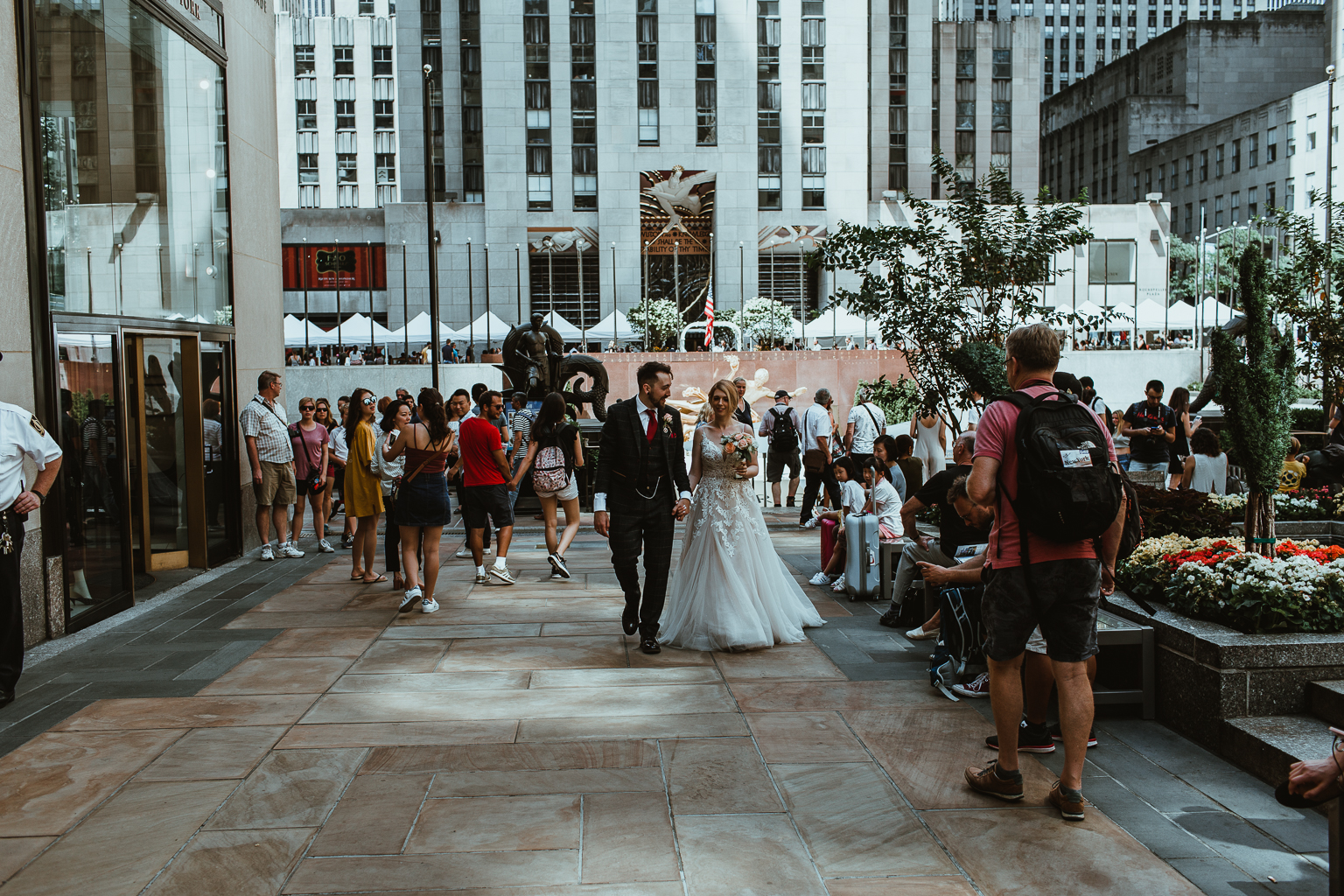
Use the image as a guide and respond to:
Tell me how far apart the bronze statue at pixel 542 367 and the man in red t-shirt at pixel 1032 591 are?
1290 centimetres

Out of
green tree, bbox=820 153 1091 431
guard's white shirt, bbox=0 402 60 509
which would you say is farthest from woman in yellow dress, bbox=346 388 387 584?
green tree, bbox=820 153 1091 431

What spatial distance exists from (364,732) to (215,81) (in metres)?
9.01

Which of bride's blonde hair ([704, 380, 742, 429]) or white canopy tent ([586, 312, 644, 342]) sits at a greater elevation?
white canopy tent ([586, 312, 644, 342])

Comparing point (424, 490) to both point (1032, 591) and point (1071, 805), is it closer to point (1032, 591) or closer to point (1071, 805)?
point (1032, 591)

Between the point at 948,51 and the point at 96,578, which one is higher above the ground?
the point at 948,51

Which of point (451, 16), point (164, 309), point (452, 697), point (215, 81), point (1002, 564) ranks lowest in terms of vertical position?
point (452, 697)

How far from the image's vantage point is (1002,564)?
4.35 meters

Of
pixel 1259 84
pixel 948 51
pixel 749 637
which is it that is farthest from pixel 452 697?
pixel 1259 84

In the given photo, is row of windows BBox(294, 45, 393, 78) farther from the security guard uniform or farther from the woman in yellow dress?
the security guard uniform

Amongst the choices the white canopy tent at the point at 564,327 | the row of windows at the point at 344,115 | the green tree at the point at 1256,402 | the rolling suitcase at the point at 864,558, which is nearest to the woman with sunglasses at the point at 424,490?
the rolling suitcase at the point at 864,558

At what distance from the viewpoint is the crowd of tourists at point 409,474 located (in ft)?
27.9

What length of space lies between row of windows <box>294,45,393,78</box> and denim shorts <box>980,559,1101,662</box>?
85362 mm

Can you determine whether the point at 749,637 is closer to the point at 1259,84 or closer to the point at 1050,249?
the point at 1050,249

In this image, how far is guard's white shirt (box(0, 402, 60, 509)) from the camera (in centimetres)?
612
